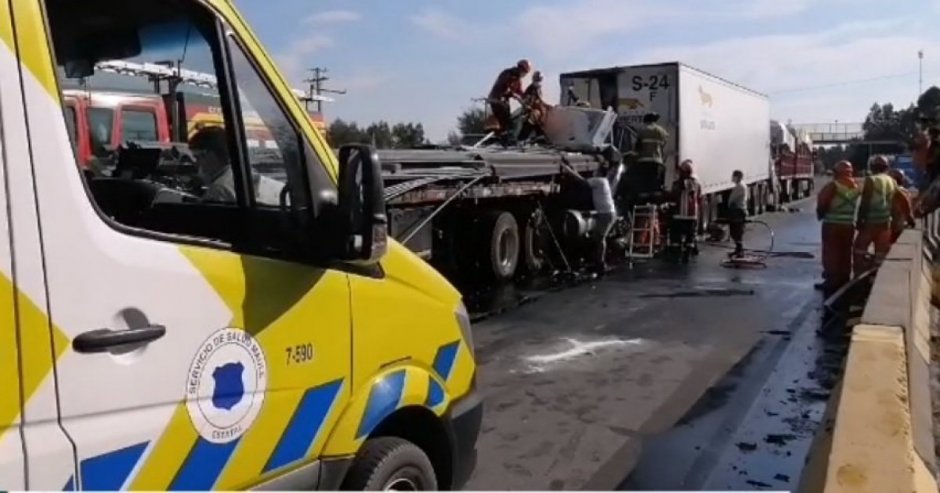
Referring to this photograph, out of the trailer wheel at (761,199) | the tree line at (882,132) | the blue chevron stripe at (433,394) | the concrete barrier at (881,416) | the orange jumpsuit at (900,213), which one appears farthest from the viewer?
the tree line at (882,132)

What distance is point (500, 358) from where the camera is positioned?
8.24m

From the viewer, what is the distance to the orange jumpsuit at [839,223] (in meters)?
11.6

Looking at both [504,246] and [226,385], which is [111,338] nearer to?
[226,385]

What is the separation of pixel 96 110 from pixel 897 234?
11.9m

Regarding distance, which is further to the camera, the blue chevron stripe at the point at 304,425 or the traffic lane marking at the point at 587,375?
the traffic lane marking at the point at 587,375

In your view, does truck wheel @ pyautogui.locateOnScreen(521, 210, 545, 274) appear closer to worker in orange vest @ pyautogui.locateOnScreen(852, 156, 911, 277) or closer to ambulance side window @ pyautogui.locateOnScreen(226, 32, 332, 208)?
worker in orange vest @ pyautogui.locateOnScreen(852, 156, 911, 277)

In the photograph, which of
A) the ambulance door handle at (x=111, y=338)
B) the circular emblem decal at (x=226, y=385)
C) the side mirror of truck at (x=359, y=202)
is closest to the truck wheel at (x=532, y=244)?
the side mirror of truck at (x=359, y=202)

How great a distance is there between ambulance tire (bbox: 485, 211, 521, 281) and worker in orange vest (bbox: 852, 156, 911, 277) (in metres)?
4.69

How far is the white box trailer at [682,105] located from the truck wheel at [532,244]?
4865 millimetres

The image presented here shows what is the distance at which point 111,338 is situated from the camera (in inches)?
83.3

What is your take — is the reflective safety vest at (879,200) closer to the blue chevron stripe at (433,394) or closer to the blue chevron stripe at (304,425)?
the blue chevron stripe at (433,394)

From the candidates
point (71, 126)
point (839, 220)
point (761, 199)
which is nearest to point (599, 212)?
point (839, 220)

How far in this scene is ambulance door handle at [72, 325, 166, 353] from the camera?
6.73ft

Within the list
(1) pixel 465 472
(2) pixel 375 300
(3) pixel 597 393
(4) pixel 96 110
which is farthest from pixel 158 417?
(3) pixel 597 393
